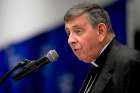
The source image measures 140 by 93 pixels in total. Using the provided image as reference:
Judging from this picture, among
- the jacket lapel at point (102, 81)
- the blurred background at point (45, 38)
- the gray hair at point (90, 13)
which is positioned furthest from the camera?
the blurred background at point (45, 38)

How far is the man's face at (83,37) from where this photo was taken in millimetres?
1738

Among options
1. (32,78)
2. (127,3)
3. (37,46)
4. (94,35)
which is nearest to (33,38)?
(37,46)

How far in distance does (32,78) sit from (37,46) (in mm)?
349

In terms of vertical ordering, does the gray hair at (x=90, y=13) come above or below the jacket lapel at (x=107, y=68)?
above

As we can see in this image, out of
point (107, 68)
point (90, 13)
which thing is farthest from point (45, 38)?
point (107, 68)

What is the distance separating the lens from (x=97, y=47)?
1768 mm

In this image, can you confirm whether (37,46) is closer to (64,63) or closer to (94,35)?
(64,63)

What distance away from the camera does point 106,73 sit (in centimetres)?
167

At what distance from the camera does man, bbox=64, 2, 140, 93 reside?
5.39ft

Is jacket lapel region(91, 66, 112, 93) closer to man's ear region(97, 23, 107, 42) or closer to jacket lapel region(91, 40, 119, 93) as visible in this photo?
jacket lapel region(91, 40, 119, 93)

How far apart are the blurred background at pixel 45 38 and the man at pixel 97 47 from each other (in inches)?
59.2

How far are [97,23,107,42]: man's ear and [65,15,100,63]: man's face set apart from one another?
16 mm

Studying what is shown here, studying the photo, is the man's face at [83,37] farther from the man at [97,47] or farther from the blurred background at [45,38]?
the blurred background at [45,38]

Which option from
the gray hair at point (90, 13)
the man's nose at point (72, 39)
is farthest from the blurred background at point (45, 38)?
the man's nose at point (72, 39)
